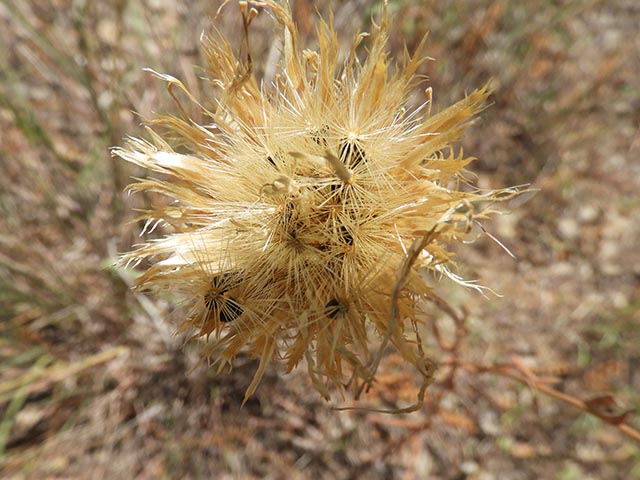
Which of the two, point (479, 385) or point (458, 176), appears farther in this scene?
point (479, 385)

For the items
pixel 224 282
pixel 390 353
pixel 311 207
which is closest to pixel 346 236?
pixel 311 207

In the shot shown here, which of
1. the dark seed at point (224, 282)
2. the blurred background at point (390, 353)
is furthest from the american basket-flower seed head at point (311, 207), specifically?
the blurred background at point (390, 353)

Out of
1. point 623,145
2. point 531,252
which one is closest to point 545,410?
point 531,252

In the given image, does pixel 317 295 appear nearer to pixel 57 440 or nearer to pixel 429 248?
pixel 429 248

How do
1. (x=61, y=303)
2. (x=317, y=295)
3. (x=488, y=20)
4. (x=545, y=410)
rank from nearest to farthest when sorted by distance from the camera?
1. (x=317, y=295)
2. (x=61, y=303)
3. (x=545, y=410)
4. (x=488, y=20)

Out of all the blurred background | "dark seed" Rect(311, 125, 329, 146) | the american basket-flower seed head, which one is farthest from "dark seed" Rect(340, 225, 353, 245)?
the blurred background

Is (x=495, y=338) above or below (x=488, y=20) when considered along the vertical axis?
below

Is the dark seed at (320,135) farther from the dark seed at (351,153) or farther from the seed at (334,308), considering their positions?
the seed at (334,308)
